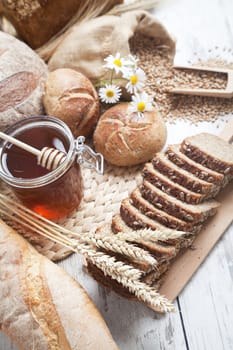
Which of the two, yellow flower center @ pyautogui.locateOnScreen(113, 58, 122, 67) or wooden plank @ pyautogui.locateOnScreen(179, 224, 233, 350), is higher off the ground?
yellow flower center @ pyautogui.locateOnScreen(113, 58, 122, 67)

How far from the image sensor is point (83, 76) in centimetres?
233

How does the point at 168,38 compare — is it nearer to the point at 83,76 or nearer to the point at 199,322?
the point at 83,76

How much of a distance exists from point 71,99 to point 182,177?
0.66 m

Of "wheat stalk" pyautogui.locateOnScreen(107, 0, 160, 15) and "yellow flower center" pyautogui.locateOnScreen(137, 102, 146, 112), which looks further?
"wheat stalk" pyautogui.locateOnScreen(107, 0, 160, 15)

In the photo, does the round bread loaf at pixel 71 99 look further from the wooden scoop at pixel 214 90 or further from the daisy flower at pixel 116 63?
the wooden scoop at pixel 214 90

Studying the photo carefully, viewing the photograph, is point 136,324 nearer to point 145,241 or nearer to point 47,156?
point 145,241

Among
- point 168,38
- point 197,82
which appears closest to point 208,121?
point 197,82

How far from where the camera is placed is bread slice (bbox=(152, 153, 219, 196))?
6.36 ft

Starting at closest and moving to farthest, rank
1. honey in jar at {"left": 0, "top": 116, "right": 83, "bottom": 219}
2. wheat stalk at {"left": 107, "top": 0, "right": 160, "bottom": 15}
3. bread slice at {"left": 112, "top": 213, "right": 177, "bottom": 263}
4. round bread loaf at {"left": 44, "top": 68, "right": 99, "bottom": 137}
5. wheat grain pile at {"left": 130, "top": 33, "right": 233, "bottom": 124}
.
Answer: bread slice at {"left": 112, "top": 213, "right": 177, "bottom": 263}
honey in jar at {"left": 0, "top": 116, "right": 83, "bottom": 219}
round bread loaf at {"left": 44, "top": 68, "right": 99, "bottom": 137}
wheat grain pile at {"left": 130, "top": 33, "right": 233, "bottom": 124}
wheat stalk at {"left": 107, "top": 0, "right": 160, "bottom": 15}

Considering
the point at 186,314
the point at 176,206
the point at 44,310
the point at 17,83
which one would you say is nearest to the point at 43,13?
the point at 17,83

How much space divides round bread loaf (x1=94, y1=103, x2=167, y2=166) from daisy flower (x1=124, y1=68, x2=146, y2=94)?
119 millimetres

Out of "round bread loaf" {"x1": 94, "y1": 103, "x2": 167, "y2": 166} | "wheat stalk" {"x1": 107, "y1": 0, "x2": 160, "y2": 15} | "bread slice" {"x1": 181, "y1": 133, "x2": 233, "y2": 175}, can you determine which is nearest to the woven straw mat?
"round bread loaf" {"x1": 94, "y1": 103, "x2": 167, "y2": 166}

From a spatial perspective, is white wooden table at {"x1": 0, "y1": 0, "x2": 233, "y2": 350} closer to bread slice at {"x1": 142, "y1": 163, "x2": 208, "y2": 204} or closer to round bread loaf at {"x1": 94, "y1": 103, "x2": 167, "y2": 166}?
bread slice at {"x1": 142, "y1": 163, "x2": 208, "y2": 204}

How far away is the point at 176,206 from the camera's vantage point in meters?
1.89
